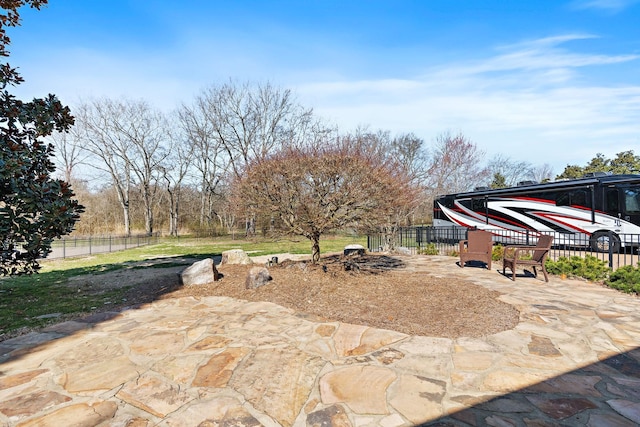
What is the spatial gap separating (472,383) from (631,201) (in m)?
11.9

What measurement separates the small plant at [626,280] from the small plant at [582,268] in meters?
0.43

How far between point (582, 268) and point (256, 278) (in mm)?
6302

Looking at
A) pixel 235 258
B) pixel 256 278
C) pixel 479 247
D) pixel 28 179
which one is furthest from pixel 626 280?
pixel 28 179

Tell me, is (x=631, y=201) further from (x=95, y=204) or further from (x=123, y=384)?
(x=95, y=204)

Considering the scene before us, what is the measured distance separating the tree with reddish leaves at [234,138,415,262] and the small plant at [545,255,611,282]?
12.3 feet

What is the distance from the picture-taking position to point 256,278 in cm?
523

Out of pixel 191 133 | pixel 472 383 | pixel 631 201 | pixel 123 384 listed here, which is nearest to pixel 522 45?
pixel 631 201

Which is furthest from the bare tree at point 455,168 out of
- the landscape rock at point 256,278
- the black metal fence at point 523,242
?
the landscape rock at point 256,278

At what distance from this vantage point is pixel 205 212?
30.8 meters

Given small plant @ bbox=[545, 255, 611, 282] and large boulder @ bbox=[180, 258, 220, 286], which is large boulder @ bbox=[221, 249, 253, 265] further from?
small plant @ bbox=[545, 255, 611, 282]

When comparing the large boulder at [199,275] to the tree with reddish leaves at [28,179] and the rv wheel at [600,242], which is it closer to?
the tree with reddish leaves at [28,179]

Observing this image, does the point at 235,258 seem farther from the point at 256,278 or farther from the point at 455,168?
the point at 455,168

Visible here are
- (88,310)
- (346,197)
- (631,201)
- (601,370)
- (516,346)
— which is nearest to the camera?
(601,370)

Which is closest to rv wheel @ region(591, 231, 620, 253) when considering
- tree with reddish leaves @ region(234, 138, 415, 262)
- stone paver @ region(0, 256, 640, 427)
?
stone paver @ region(0, 256, 640, 427)
